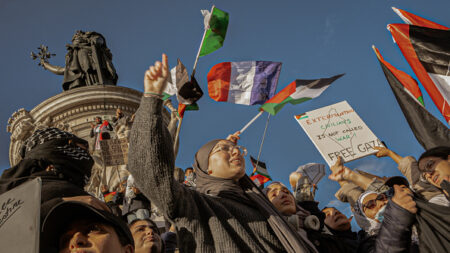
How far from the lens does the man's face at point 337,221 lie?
181 inches

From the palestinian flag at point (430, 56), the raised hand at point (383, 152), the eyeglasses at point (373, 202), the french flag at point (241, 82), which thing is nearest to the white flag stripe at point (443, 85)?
the palestinian flag at point (430, 56)

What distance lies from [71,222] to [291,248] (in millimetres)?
1418

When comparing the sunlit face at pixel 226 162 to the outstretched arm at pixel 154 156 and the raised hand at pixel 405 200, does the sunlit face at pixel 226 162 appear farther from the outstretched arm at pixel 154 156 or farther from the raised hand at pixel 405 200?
the raised hand at pixel 405 200

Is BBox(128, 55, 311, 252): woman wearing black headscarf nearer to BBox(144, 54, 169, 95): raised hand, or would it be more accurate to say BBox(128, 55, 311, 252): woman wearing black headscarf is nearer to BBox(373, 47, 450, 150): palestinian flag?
BBox(144, 54, 169, 95): raised hand

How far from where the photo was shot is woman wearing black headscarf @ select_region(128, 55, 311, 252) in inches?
122

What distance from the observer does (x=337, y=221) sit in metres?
4.63

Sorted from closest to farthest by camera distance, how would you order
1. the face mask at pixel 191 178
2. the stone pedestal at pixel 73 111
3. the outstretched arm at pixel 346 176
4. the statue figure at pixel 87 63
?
the outstretched arm at pixel 346 176 → the face mask at pixel 191 178 → the stone pedestal at pixel 73 111 → the statue figure at pixel 87 63

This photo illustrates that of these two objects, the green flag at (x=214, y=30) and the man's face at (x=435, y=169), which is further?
the green flag at (x=214, y=30)

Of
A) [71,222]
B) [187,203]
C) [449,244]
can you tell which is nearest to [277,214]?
[187,203]

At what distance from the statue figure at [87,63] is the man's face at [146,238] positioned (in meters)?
15.9

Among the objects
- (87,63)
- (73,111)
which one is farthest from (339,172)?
(87,63)

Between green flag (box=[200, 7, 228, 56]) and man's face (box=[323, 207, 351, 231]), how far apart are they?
3717 millimetres

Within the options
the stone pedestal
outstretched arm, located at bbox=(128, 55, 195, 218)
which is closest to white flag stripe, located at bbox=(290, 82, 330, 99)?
outstretched arm, located at bbox=(128, 55, 195, 218)

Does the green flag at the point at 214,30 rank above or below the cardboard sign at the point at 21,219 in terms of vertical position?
above
